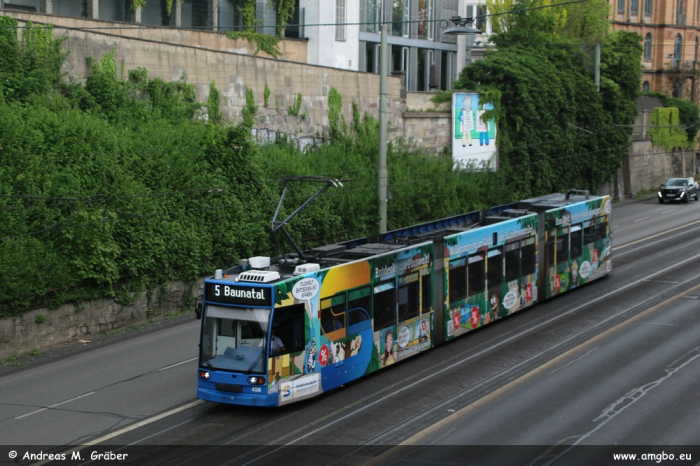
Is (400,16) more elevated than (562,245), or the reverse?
(400,16)

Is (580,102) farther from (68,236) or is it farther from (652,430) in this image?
(652,430)

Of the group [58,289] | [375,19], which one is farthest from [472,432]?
[375,19]

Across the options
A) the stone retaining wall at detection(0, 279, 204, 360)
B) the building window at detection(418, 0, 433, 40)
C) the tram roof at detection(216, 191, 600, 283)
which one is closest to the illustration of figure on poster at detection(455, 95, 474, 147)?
the building window at detection(418, 0, 433, 40)

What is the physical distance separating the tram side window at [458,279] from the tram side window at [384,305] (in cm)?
266

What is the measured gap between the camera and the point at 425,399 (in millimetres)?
16062

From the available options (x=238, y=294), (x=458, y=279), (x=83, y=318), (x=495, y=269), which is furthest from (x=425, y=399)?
(x=83, y=318)

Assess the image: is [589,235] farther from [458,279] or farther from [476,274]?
[458,279]

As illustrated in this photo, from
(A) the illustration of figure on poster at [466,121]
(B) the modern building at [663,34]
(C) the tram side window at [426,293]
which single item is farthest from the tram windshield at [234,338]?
(B) the modern building at [663,34]

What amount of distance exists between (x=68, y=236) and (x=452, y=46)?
127 ft

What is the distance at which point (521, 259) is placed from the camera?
2344 cm

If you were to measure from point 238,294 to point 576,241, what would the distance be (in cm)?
1446

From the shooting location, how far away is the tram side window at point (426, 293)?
19141 millimetres

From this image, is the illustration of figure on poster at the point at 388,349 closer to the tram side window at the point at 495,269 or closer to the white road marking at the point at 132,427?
the white road marking at the point at 132,427

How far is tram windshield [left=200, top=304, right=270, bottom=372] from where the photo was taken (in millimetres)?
14922
